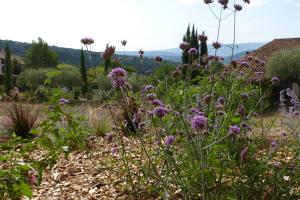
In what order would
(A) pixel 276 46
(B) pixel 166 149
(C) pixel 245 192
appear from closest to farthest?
1. (B) pixel 166 149
2. (C) pixel 245 192
3. (A) pixel 276 46

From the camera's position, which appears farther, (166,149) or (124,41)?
(124,41)

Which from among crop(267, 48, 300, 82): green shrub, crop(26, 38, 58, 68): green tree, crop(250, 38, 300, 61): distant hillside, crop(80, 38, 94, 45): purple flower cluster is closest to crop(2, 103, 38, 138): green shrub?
crop(80, 38, 94, 45): purple flower cluster

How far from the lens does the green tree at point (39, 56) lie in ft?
205

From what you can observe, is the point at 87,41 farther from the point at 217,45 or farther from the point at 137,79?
the point at 137,79

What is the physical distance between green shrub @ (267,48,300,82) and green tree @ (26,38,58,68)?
136 feet

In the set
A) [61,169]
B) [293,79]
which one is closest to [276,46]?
[293,79]

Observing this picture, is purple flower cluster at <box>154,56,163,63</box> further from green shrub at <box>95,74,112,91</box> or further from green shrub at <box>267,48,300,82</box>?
green shrub at <box>267,48,300,82</box>

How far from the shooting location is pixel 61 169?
449 centimetres

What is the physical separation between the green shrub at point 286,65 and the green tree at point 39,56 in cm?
4148

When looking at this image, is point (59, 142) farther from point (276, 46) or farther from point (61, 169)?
point (276, 46)

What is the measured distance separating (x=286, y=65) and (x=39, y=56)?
1696 inches

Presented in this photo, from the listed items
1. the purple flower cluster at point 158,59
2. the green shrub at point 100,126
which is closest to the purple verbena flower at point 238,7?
the purple flower cluster at point 158,59

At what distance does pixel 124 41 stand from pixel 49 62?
203ft

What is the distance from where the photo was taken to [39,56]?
62812 millimetres
